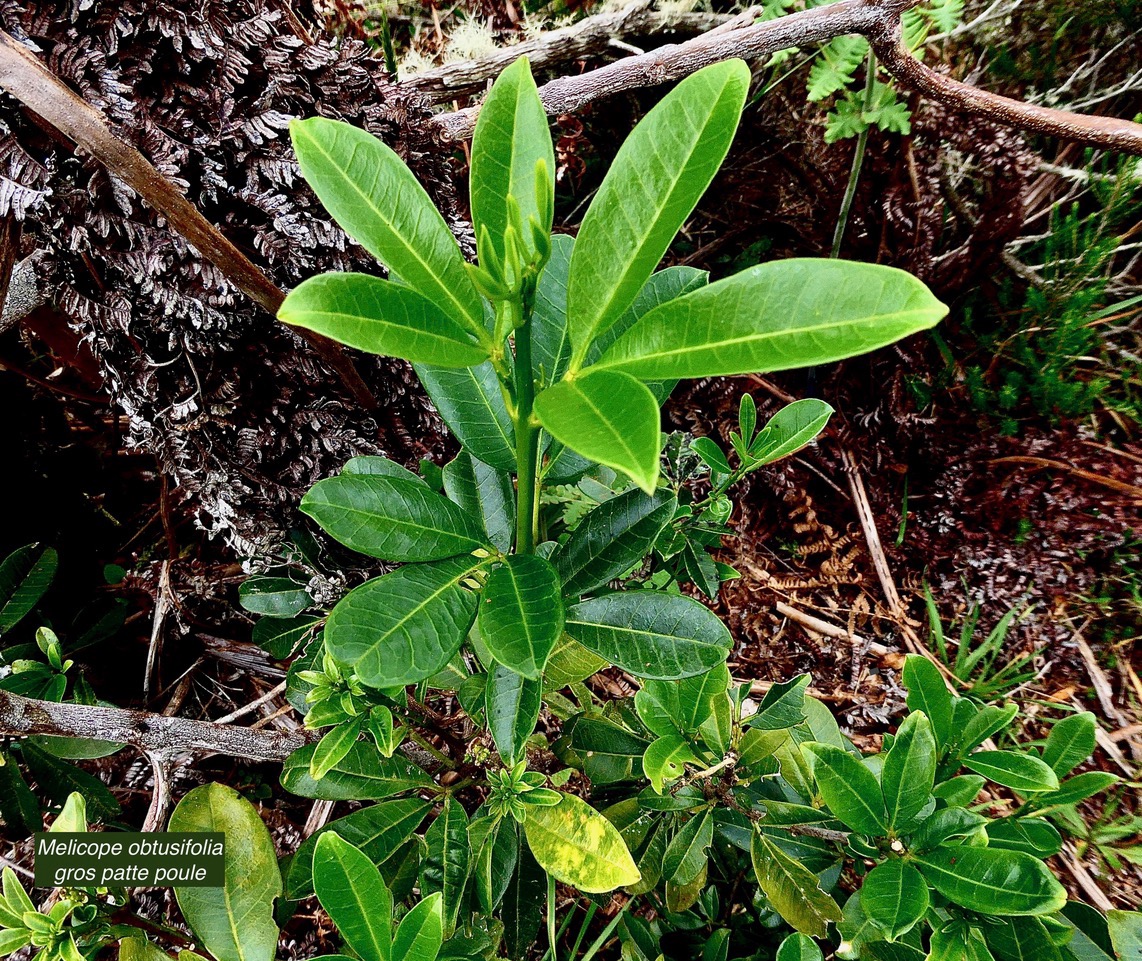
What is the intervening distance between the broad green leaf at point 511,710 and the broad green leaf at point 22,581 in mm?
1082

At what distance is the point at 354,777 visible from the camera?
1.08 metres

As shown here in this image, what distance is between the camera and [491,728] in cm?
84

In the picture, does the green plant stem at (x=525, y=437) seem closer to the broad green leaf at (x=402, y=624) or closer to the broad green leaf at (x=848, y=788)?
the broad green leaf at (x=402, y=624)

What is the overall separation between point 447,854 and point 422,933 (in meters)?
0.30

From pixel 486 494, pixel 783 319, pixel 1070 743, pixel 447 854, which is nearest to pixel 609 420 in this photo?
pixel 783 319

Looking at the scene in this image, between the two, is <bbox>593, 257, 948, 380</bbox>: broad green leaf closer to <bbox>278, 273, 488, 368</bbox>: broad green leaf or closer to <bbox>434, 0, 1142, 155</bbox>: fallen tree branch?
<bbox>278, 273, 488, 368</bbox>: broad green leaf

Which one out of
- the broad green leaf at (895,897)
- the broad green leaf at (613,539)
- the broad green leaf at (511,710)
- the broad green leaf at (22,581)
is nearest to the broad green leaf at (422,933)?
the broad green leaf at (511,710)

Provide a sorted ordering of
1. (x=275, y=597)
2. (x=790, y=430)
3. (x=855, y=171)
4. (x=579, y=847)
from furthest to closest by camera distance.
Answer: (x=855, y=171), (x=275, y=597), (x=790, y=430), (x=579, y=847)

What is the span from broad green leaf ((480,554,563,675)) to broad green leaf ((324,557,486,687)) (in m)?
0.04

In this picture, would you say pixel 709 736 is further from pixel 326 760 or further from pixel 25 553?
pixel 25 553

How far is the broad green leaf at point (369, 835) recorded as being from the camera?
1.07 meters

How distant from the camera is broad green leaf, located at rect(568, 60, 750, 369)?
1.96 feet

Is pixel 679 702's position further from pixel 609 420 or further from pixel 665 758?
pixel 609 420

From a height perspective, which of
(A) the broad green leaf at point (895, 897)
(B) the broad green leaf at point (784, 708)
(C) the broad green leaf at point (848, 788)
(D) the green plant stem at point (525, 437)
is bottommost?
(A) the broad green leaf at point (895, 897)
